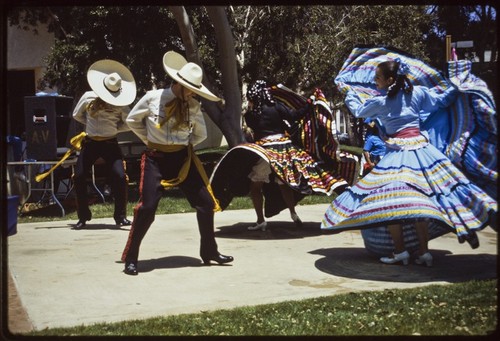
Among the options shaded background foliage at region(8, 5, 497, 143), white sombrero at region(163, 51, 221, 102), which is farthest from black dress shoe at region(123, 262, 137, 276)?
shaded background foliage at region(8, 5, 497, 143)

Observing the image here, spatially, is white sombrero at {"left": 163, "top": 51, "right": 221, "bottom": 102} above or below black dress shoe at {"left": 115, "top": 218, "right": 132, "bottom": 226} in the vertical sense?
above

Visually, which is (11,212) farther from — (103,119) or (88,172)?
(88,172)

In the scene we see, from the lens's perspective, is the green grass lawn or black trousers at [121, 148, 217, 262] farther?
black trousers at [121, 148, 217, 262]

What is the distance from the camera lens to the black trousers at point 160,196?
272 inches

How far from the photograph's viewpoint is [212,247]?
7266 mm

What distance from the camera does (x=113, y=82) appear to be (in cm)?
963

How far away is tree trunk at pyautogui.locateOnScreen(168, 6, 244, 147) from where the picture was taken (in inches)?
543

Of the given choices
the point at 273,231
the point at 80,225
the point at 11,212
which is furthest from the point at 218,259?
the point at 11,212

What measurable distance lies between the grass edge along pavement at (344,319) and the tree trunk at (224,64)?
8968 mm

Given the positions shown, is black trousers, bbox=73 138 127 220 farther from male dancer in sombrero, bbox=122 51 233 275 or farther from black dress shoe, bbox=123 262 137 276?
black dress shoe, bbox=123 262 137 276

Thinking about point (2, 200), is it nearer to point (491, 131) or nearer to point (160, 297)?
point (160, 297)

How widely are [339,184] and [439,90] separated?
2.04 metres

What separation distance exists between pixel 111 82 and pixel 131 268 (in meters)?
3.58

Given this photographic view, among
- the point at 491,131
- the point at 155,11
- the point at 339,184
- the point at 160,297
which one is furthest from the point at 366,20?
the point at 160,297
